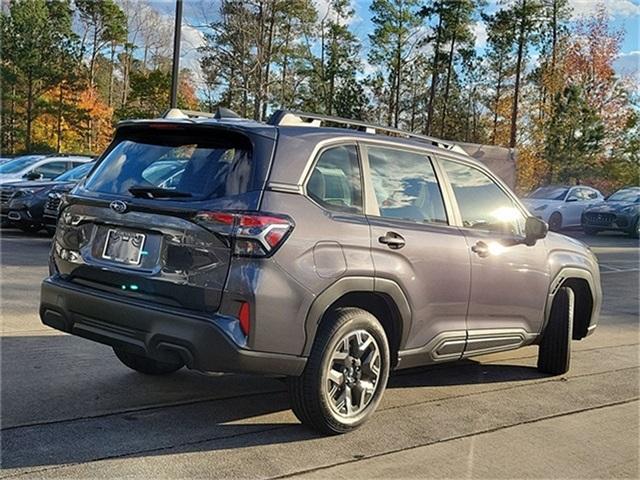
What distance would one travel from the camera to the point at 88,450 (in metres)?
3.71

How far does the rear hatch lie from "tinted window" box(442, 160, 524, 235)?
5.54ft

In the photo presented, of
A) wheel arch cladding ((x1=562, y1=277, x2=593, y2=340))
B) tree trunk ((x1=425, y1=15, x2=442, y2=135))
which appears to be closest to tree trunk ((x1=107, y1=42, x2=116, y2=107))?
tree trunk ((x1=425, y1=15, x2=442, y2=135))

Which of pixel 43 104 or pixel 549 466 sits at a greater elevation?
pixel 43 104

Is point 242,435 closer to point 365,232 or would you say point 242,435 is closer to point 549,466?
point 365,232

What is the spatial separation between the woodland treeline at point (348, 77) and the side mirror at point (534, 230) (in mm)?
27312

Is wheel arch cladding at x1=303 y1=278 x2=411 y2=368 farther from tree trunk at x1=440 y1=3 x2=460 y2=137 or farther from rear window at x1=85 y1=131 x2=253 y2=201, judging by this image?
tree trunk at x1=440 y1=3 x2=460 y2=137

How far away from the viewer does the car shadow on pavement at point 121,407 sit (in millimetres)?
3797

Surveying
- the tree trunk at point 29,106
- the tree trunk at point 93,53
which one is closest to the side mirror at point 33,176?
the tree trunk at point 29,106

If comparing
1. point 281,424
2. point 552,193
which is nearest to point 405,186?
point 281,424

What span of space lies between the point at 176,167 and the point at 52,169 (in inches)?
500

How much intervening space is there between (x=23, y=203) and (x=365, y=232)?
11031mm

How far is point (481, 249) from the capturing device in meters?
5.03

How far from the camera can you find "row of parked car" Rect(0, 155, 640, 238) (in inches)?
530

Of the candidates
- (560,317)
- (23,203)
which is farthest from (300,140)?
(23,203)
